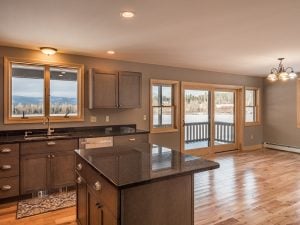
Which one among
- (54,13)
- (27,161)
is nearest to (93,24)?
(54,13)

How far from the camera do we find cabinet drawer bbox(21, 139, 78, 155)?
342 centimetres

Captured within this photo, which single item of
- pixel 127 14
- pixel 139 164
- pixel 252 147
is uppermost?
pixel 127 14

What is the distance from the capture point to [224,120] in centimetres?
695

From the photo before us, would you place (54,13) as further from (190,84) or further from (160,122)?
(190,84)

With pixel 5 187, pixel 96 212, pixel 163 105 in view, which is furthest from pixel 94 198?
pixel 163 105

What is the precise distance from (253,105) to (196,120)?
8.39ft

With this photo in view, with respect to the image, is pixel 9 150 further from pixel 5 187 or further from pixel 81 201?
pixel 81 201

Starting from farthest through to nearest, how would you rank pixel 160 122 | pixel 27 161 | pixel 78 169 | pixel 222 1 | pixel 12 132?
pixel 160 122, pixel 12 132, pixel 27 161, pixel 78 169, pixel 222 1

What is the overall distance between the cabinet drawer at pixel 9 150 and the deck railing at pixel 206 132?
3945mm

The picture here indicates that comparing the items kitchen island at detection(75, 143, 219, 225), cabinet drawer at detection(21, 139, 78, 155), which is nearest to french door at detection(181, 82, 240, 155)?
cabinet drawer at detection(21, 139, 78, 155)

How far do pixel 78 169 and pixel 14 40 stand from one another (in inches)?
94.3

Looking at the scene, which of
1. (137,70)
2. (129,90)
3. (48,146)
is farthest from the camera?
(137,70)

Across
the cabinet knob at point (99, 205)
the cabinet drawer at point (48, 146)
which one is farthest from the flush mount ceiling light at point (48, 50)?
the cabinet knob at point (99, 205)

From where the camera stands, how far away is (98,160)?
2.04 m
